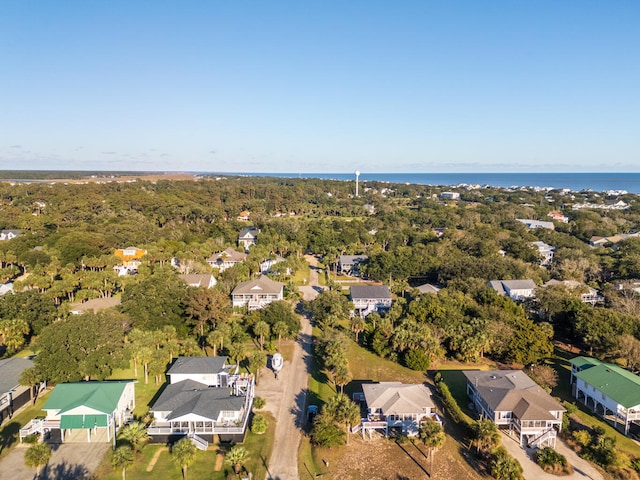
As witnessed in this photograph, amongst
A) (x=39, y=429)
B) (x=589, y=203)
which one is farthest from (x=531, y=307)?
(x=589, y=203)

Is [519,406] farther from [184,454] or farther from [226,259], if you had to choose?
[226,259]

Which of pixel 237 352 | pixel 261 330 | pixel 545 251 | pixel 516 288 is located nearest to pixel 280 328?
pixel 261 330

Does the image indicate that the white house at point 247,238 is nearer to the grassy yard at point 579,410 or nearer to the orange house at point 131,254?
the orange house at point 131,254

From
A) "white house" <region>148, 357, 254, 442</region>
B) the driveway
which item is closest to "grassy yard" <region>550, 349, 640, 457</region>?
"white house" <region>148, 357, 254, 442</region>

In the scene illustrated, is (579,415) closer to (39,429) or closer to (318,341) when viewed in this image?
(318,341)

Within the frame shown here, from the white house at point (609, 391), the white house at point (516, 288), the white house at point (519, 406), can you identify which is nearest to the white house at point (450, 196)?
the white house at point (516, 288)

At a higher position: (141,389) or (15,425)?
(15,425)

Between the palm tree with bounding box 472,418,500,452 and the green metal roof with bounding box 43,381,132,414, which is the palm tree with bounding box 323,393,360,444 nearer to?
the palm tree with bounding box 472,418,500,452

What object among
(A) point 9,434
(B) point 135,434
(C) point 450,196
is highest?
(C) point 450,196
